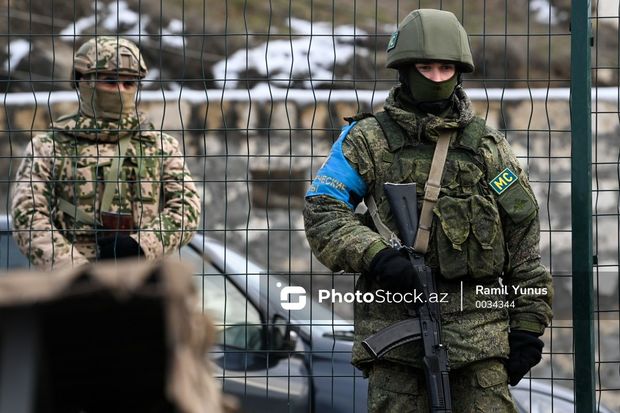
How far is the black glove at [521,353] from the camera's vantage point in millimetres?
4473

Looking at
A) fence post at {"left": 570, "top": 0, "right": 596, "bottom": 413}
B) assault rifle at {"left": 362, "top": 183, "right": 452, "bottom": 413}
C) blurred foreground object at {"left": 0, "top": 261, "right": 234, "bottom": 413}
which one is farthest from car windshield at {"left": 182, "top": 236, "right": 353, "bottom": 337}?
blurred foreground object at {"left": 0, "top": 261, "right": 234, "bottom": 413}

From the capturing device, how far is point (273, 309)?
235 inches

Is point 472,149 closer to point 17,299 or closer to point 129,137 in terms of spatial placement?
point 129,137

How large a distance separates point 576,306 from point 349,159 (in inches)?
47.0

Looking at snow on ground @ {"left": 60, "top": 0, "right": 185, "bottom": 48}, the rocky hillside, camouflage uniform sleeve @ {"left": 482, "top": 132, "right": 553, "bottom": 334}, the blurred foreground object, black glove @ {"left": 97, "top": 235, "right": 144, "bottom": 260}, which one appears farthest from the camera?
snow on ground @ {"left": 60, "top": 0, "right": 185, "bottom": 48}

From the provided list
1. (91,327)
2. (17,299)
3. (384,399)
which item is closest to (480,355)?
(384,399)

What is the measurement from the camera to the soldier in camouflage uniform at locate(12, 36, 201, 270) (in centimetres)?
543

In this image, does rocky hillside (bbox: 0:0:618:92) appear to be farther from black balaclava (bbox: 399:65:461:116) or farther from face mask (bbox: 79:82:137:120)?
black balaclava (bbox: 399:65:461:116)

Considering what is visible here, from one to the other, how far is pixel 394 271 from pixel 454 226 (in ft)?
0.97

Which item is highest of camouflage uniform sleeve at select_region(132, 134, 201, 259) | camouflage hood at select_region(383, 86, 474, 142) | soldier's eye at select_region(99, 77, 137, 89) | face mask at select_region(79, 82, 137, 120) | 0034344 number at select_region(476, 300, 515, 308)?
soldier's eye at select_region(99, 77, 137, 89)

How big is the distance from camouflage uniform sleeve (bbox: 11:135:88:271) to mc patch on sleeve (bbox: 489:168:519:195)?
1784mm

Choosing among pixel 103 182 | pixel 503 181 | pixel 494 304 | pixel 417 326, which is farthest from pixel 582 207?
pixel 103 182

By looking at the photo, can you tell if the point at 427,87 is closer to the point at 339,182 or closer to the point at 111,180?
the point at 339,182

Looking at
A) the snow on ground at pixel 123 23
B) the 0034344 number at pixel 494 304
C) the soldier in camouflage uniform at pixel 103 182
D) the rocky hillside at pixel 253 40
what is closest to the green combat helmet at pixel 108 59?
the soldier in camouflage uniform at pixel 103 182
